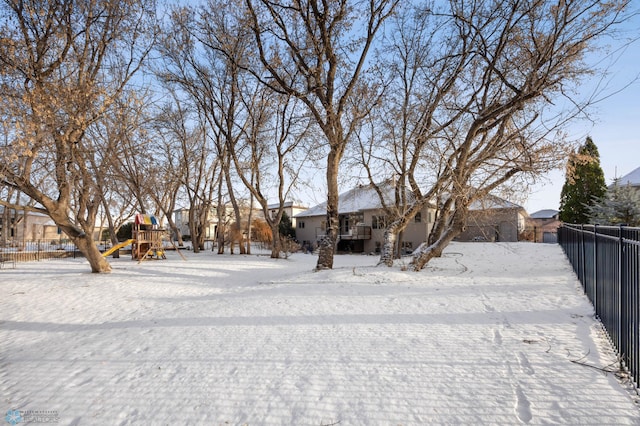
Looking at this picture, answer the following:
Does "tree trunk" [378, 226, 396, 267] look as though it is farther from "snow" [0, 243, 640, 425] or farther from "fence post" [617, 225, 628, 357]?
"fence post" [617, 225, 628, 357]

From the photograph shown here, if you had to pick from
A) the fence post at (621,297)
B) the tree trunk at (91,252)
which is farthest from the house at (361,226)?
the fence post at (621,297)

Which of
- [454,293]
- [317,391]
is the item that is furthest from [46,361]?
[454,293]

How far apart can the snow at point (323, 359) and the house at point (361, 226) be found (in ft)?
65.5

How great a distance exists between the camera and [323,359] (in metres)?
4.21

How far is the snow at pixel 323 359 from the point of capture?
3.18 m

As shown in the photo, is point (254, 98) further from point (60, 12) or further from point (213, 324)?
point (213, 324)

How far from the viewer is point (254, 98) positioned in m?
19.5

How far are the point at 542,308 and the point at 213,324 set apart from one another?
5.69 m

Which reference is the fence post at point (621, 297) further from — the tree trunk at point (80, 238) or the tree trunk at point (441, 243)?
the tree trunk at point (80, 238)

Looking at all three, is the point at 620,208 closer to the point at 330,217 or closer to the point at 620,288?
the point at 330,217

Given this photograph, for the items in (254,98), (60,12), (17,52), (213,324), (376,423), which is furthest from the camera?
(254,98)

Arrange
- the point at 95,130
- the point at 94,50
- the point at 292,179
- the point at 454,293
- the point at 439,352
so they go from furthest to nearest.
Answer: the point at 292,179 < the point at 95,130 < the point at 94,50 < the point at 454,293 < the point at 439,352

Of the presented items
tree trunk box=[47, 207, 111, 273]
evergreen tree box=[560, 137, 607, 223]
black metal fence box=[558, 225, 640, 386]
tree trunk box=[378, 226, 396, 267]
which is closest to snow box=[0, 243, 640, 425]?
black metal fence box=[558, 225, 640, 386]

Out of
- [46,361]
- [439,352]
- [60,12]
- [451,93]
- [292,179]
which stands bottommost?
[46,361]
